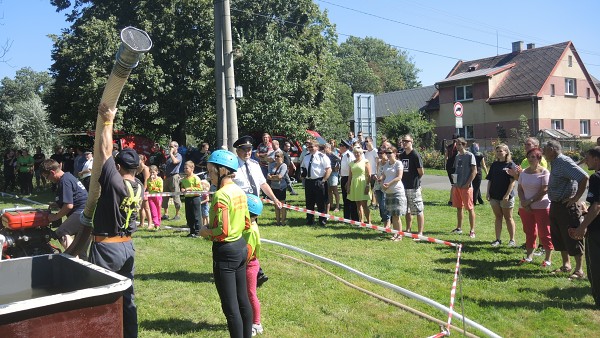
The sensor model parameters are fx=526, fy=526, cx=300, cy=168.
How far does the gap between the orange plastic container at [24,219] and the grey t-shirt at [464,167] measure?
7351 millimetres

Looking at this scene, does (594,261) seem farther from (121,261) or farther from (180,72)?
(180,72)

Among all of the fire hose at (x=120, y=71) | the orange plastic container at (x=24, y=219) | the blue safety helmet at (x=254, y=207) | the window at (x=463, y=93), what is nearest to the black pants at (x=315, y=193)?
the blue safety helmet at (x=254, y=207)

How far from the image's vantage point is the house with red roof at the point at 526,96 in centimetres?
3747

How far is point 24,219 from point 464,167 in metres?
7.61

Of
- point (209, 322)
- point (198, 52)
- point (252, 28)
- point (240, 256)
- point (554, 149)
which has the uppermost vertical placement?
point (252, 28)

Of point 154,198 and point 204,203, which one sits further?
point 154,198

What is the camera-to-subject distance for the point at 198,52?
931 inches

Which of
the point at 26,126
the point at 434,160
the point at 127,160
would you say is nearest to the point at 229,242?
the point at 127,160

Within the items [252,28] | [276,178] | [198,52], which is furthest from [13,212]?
[252,28]

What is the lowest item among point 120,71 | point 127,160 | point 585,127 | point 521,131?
point 127,160

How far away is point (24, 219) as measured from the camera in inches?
222

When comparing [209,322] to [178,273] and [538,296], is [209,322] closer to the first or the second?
[178,273]

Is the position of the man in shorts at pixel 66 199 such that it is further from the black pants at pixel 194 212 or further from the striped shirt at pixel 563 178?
the striped shirt at pixel 563 178

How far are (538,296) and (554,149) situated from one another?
193cm
